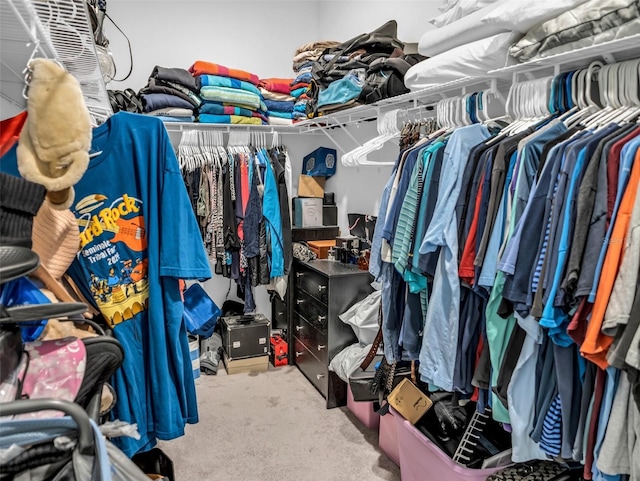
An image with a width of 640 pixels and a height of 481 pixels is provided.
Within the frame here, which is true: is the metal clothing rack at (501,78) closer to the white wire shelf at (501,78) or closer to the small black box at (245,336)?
the white wire shelf at (501,78)

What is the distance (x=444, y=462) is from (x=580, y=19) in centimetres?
163

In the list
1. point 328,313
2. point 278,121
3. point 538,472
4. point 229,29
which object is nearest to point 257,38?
point 229,29

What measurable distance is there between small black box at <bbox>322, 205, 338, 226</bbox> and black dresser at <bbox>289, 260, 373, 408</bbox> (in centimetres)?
57

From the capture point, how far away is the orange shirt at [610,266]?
1.11m

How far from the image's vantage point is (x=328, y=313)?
2.93 m

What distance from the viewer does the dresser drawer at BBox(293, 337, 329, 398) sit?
3.02 m

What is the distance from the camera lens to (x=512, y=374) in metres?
1.41

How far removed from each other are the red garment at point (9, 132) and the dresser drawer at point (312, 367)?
7.92 feet

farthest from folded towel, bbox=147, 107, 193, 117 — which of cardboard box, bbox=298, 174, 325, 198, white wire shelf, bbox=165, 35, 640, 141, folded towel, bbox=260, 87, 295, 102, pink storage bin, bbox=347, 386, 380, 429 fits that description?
pink storage bin, bbox=347, 386, 380, 429

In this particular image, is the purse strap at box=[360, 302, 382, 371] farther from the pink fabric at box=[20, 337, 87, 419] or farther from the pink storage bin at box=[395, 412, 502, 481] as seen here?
the pink fabric at box=[20, 337, 87, 419]

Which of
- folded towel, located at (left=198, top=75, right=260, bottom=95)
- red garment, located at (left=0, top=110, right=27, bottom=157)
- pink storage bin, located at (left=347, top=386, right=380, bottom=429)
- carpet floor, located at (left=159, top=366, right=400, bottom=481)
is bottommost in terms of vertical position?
carpet floor, located at (left=159, top=366, right=400, bottom=481)

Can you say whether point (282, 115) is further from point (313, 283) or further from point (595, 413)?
point (595, 413)

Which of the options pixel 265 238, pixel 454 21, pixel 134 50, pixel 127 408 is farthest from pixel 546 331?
pixel 134 50

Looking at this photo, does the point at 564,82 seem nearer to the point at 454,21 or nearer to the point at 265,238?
the point at 454,21
